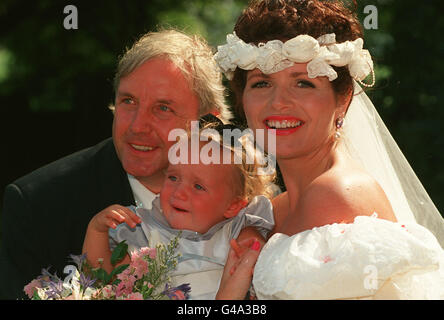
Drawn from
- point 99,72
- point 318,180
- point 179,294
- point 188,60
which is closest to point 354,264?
point 318,180

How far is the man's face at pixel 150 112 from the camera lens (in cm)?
399

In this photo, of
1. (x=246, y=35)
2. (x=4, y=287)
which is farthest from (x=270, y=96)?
(x=4, y=287)

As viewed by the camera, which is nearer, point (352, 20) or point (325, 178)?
point (325, 178)

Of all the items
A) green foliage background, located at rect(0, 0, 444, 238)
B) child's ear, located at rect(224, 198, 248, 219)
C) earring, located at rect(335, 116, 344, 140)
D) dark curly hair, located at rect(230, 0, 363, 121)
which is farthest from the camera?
green foliage background, located at rect(0, 0, 444, 238)

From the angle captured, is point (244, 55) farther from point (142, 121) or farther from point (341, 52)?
point (142, 121)

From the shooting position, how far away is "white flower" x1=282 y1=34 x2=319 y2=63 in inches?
121

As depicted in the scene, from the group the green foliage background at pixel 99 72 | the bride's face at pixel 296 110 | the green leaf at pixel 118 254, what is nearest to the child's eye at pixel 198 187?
the bride's face at pixel 296 110

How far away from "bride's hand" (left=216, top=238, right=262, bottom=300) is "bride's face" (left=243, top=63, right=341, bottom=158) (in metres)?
0.47

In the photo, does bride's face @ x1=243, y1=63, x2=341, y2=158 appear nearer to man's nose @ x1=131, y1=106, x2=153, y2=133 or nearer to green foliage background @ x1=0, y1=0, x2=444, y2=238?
man's nose @ x1=131, y1=106, x2=153, y2=133

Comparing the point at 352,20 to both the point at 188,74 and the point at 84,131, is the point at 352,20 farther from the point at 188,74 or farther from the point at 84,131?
the point at 84,131

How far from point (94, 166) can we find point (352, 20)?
5.86 ft

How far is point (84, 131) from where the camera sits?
7.11m

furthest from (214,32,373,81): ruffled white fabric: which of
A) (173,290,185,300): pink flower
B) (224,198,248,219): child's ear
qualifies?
(173,290,185,300): pink flower

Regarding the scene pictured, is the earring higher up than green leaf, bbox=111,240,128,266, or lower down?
higher up
